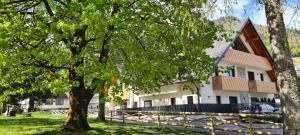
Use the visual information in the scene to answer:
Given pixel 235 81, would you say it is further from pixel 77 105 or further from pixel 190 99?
pixel 77 105

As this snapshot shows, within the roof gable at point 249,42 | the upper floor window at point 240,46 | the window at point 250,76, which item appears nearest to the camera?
the roof gable at point 249,42

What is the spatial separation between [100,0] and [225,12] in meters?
5.70

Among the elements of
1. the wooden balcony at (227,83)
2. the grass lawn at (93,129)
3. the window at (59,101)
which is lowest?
the grass lawn at (93,129)

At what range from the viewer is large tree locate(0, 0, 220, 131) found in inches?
455

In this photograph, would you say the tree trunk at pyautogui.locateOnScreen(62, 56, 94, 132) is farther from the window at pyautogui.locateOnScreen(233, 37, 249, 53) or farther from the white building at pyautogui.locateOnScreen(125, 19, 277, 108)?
the window at pyautogui.locateOnScreen(233, 37, 249, 53)

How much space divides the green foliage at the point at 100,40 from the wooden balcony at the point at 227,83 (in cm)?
1595

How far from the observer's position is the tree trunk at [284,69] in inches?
321

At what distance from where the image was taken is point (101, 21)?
1136cm

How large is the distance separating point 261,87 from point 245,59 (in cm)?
495

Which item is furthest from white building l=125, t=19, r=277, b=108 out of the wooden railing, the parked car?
the wooden railing

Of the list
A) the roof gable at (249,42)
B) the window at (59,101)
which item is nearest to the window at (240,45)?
the roof gable at (249,42)

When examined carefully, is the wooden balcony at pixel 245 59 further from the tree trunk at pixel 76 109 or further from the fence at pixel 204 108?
the tree trunk at pixel 76 109

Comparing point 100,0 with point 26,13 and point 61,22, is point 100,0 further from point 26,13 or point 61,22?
point 26,13

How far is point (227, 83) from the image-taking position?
33438 mm
